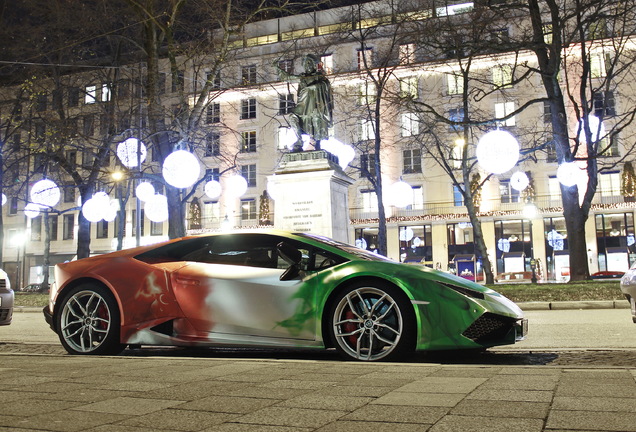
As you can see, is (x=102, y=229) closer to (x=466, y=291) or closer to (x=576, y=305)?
(x=576, y=305)

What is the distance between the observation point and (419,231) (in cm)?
5009

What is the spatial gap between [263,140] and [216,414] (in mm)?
51201

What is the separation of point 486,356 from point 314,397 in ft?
10.3

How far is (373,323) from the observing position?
18.0ft

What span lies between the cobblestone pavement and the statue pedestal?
9.86 meters

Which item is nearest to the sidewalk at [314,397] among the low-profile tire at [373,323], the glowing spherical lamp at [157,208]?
the low-profile tire at [373,323]

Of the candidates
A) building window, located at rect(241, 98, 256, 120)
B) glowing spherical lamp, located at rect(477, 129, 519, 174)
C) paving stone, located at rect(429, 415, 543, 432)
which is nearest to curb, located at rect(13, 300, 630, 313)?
glowing spherical lamp, located at rect(477, 129, 519, 174)

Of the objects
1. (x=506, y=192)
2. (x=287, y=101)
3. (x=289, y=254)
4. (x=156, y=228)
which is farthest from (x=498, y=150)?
(x=156, y=228)

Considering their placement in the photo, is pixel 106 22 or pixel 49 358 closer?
pixel 49 358

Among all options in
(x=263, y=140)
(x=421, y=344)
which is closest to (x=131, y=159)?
(x=421, y=344)

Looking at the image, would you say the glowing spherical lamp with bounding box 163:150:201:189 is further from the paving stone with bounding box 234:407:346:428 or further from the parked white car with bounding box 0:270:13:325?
the paving stone with bounding box 234:407:346:428

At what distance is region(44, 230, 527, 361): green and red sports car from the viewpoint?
541cm

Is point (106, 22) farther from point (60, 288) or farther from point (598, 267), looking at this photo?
point (598, 267)

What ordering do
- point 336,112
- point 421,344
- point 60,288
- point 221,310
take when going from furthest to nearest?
point 336,112 < point 60,288 < point 221,310 < point 421,344
